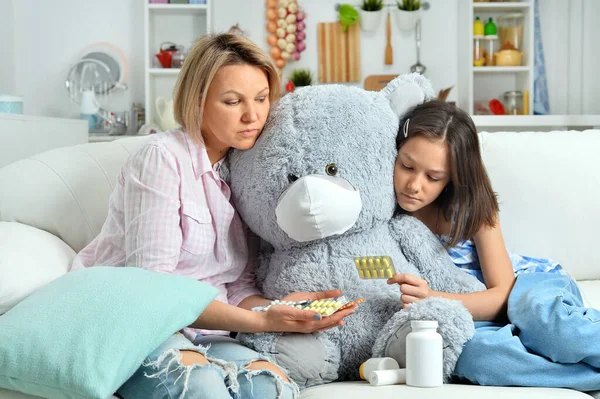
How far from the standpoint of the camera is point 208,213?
150 centimetres

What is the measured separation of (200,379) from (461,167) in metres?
0.71

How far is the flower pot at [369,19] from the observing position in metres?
4.58

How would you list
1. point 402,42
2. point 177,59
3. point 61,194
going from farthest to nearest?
point 402,42 < point 177,59 < point 61,194

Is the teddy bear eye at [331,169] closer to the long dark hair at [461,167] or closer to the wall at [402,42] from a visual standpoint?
the long dark hair at [461,167]

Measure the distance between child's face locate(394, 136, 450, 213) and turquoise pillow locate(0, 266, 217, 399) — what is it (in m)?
0.49

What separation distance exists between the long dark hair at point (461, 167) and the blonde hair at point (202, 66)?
0.34 m

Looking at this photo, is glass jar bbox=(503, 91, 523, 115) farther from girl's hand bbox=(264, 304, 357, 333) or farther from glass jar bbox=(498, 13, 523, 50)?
girl's hand bbox=(264, 304, 357, 333)

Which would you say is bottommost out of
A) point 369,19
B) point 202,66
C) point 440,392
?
point 440,392

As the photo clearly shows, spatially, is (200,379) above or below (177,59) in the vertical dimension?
below

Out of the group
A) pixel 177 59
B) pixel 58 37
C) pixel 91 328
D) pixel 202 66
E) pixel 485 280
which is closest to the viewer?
pixel 91 328

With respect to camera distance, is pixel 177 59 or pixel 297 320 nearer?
pixel 297 320

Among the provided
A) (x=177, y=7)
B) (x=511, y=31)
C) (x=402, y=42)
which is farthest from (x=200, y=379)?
(x=511, y=31)

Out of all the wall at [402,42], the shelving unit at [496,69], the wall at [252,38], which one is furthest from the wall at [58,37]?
the shelving unit at [496,69]

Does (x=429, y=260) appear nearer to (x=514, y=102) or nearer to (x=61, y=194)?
(x=61, y=194)
